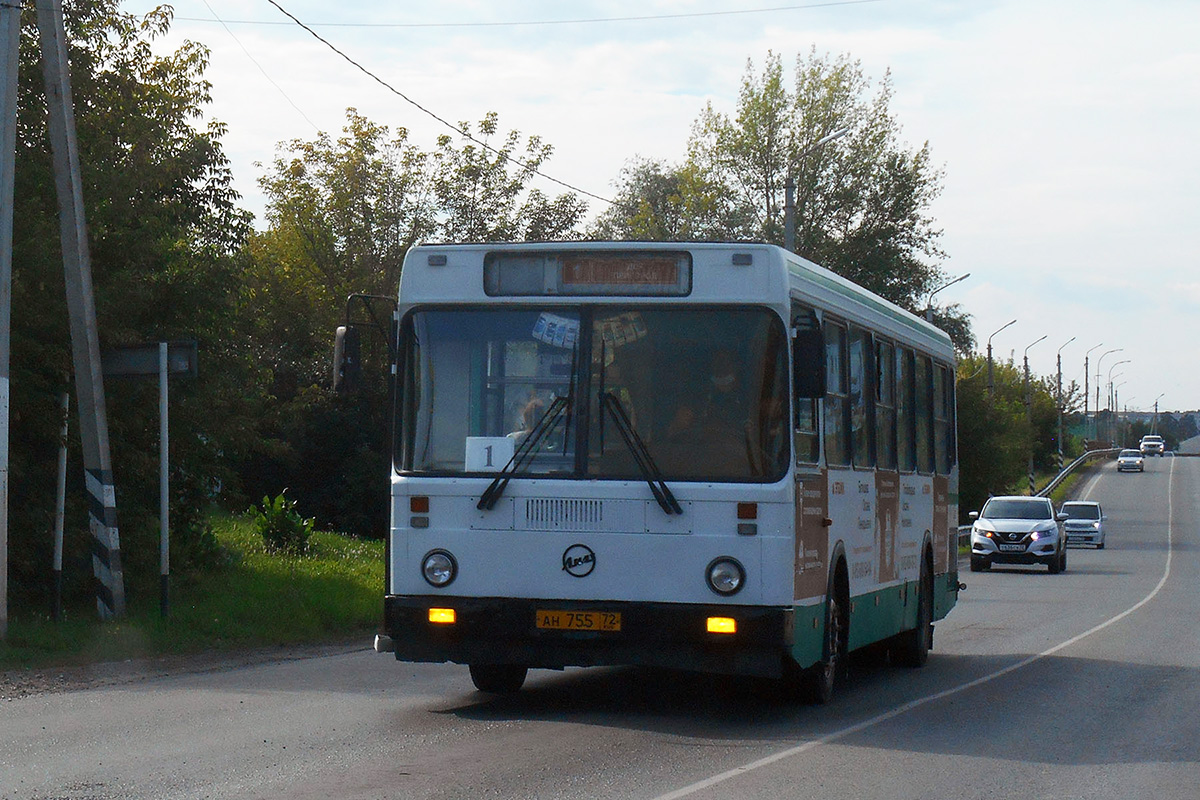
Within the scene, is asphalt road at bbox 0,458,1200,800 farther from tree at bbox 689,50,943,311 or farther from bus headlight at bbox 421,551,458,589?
tree at bbox 689,50,943,311

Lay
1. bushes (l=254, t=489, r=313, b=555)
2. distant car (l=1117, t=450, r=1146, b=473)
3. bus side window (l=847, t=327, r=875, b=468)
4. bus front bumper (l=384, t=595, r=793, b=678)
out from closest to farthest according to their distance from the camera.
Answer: bus front bumper (l=384, t=595, r=793, b=678) < bus side window (l=847, t=327, r=875, b=468) < bushes (l=254, t=489, r=313, b=555) < distant car (l=1117, t=450, r=1146, b=473)

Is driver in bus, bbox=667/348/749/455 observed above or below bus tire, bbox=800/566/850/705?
above

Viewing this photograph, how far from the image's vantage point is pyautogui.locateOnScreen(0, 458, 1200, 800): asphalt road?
8.43 metres

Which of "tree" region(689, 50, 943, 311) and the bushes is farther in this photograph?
"tree" region(689, 50, 943, 311)

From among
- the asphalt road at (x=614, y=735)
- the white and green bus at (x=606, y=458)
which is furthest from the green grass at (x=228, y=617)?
the white and green bus at (x=606, y=458)

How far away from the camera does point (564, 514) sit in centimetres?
1052

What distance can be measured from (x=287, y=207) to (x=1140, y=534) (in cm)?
3443

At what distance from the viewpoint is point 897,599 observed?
14.6 m

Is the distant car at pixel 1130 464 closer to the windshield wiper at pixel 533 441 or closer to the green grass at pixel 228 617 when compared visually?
the green grass at pixel 228 617

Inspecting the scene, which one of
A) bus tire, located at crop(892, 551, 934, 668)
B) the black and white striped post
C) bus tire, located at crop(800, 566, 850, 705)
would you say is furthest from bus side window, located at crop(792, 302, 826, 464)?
the black and white striped post

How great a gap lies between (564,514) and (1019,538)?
97.8 ft

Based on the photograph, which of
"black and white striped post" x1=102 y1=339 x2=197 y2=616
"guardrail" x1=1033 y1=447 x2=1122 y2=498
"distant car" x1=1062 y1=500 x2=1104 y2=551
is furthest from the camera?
"guardrail" x1=1033 y1=447 x2=1122 y2=498

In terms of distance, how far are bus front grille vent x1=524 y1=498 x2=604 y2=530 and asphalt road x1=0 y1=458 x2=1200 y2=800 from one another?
1219 mm

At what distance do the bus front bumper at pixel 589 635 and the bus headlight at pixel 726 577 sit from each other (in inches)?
4.5
